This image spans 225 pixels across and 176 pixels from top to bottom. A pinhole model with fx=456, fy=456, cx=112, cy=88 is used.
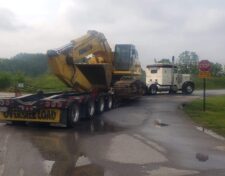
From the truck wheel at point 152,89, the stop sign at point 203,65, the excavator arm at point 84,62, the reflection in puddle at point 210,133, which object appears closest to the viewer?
the reflection in puddle at point 210,133

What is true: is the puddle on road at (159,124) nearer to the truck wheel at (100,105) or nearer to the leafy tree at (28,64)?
the truck wheel at (100,105)

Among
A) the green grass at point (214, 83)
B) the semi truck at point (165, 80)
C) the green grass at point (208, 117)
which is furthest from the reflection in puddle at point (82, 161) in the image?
the green grass at point (214, 83)

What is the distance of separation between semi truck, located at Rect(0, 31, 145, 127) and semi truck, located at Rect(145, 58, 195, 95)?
27.7 feet

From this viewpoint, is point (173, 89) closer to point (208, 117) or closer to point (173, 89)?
point (173, 89)

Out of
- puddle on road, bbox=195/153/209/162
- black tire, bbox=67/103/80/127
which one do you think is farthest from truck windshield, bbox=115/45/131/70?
puddle on road, bbox=195/153/209/162

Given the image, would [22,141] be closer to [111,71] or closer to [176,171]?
[176,171]

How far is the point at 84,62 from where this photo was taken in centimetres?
2056

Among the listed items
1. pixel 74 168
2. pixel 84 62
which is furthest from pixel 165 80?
pixel 74 168

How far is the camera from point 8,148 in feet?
36.7

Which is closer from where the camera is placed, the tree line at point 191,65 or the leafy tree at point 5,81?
the leafy tree at point 5,81

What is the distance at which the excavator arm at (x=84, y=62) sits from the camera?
1853cm

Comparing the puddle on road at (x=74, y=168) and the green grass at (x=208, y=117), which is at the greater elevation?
the green grass at (x=208, y=117)

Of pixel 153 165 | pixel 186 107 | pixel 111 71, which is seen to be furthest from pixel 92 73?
pixel 153 165

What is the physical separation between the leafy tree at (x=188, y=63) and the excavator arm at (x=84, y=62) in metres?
50.2
